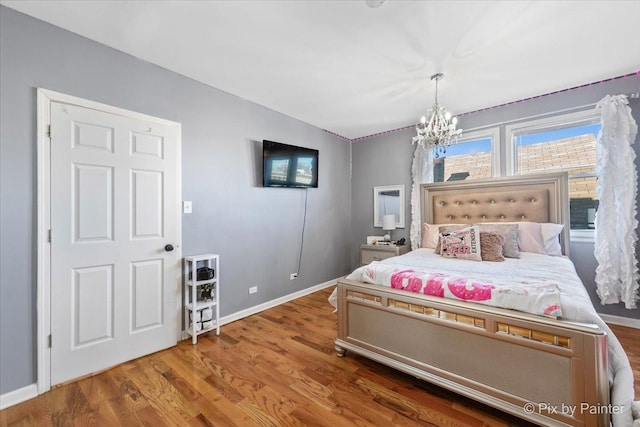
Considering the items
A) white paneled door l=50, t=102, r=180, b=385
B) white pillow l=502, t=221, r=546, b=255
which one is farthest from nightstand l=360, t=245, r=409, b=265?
white paneled door l=50, t=102, r=180, b=385

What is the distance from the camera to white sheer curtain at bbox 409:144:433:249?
4055 mm

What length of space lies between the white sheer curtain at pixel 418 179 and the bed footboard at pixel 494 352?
2.22 metres

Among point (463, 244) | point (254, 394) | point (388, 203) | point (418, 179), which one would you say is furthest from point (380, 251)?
point (254, 394)

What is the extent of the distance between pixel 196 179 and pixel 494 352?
9.63ft

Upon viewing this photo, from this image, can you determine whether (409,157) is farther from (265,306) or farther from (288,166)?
(265,306)

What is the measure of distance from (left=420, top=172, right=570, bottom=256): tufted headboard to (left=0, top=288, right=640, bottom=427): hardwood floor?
1416 millimetres

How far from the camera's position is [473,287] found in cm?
170

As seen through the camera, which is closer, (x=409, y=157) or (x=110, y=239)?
(x=110, y=239)

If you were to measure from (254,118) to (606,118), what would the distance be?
13.2ft

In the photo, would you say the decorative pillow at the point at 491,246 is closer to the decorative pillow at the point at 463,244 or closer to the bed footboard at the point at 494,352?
the decorative pillow at the point at 463,244

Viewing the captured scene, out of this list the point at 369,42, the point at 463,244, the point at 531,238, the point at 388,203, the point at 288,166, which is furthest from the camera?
the point at 388,203

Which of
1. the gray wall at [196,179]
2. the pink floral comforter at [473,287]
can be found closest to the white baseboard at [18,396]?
the gray wall at [196,179]

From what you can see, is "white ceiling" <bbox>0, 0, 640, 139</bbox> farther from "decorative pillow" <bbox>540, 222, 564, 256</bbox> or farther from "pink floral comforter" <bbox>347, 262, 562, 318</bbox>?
"pink floral comforter" <bbox>347, 262, 562, 318</bbox>

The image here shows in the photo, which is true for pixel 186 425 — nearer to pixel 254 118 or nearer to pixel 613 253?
pixel 254 118
